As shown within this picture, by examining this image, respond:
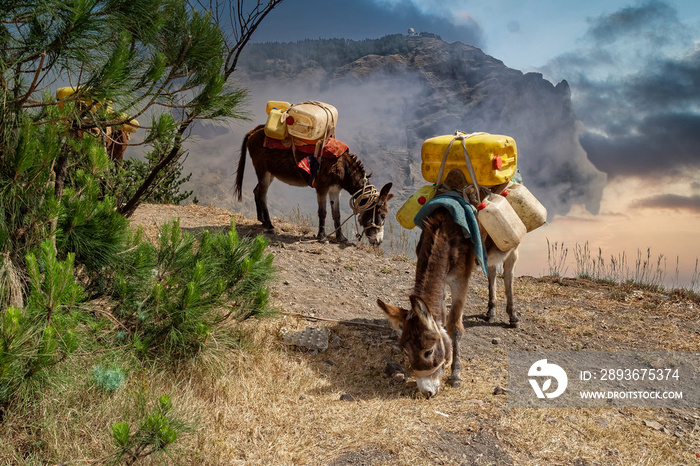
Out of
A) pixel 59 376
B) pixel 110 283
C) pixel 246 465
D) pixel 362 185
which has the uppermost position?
pixel 362 185

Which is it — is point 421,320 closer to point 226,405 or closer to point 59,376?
point 226,405

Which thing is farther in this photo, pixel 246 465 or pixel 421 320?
pixel 421 320

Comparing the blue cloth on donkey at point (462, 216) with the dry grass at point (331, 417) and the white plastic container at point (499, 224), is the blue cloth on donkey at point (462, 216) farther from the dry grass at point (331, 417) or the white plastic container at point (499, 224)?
the dry grass at point (331, 417)

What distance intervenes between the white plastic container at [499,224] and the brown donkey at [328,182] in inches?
184

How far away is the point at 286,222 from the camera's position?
11.5m

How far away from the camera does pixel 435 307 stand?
4.50 meters

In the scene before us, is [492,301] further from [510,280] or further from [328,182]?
[328,182]

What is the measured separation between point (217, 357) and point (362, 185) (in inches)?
244

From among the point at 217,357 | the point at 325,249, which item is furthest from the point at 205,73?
the point at 325,249

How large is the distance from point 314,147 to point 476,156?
189 inches

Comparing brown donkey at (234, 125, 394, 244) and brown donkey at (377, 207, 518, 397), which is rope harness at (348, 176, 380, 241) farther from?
brown donkey at (377, 207, 518, 397)

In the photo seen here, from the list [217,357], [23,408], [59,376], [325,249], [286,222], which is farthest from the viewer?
[286,222]

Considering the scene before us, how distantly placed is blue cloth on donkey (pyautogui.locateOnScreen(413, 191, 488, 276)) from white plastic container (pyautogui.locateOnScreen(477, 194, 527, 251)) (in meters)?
0.14

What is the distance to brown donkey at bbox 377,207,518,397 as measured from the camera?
4289 millimetres
